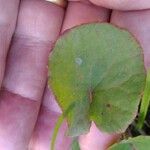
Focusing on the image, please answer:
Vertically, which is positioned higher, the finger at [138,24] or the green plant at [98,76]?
the finger at [138,24]

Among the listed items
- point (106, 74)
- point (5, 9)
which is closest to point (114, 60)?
point (106, 74)

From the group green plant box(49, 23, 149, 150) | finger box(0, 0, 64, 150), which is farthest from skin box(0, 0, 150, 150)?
green plant box(49, 23, 149, 150)

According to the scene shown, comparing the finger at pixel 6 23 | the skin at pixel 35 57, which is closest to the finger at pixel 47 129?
the skin at pixel 35 57

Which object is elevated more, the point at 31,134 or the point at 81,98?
the point at 81,98

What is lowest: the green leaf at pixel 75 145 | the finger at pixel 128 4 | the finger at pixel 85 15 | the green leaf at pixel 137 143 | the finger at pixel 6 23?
the green leaf at pixel 75 145

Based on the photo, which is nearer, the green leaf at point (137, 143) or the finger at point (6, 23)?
the green leaf at point (137, 143)

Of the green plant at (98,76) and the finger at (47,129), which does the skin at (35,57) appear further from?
the green plant at (98,76)

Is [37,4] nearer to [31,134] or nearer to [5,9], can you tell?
[5,9]

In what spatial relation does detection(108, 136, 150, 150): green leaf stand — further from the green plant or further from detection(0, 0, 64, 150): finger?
detection(0, 0, 64, 150): finger
